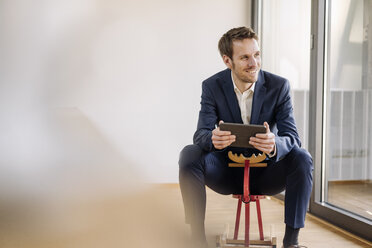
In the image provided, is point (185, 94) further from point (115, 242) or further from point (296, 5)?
point (115, 242)

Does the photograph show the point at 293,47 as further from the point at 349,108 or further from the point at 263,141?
the point at 263,141

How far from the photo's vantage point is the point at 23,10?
3.46m

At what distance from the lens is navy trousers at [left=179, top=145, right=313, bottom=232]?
65.2 inches

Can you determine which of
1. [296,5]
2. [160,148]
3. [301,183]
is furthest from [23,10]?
[301,183]

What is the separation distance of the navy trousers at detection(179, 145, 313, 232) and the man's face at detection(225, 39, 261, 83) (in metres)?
0.36

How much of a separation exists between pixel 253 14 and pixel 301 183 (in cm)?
238

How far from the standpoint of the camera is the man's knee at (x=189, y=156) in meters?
1.78

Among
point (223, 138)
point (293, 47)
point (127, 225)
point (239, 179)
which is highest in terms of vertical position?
point (293, 47)

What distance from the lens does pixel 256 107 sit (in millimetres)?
1884

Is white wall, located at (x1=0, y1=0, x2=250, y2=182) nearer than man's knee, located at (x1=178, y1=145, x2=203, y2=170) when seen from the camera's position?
No

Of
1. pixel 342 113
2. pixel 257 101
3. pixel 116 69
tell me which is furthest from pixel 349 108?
pixel 116 69

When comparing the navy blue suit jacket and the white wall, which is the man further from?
Result: the white wall

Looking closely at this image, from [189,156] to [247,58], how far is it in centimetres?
49

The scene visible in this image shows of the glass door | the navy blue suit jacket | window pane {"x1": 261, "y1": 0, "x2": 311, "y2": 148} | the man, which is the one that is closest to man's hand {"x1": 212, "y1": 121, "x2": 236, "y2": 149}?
the man
